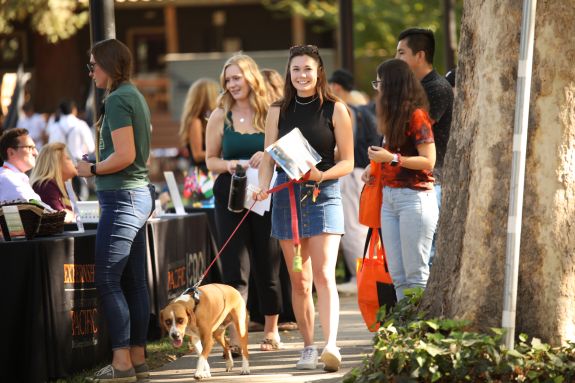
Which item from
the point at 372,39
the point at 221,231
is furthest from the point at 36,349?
the point at 372,39

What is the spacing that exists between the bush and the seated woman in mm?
3671

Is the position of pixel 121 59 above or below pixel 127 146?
above

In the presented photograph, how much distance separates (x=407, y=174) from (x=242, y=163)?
4.76ft

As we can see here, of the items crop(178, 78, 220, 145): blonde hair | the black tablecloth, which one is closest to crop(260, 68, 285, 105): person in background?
crop(178, 78, 220, 145): blonde hair

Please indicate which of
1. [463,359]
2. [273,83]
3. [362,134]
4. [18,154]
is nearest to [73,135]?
[362,134]

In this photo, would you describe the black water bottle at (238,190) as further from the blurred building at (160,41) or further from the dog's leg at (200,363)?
the blurred building at (160,41)

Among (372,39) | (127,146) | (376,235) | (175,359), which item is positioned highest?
(372,39)

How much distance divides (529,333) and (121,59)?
288cm

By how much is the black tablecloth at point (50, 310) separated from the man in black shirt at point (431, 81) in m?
2.25

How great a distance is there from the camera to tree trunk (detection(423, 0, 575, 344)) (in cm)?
571

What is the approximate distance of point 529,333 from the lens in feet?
18.9

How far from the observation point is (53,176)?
8.69m

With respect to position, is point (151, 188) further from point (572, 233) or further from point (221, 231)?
point (572, 233)

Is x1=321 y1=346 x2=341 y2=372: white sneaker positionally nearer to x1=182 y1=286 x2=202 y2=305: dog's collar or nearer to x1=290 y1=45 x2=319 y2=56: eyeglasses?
x1=182 y1=286 x2=202 y2=305: dog's collar
